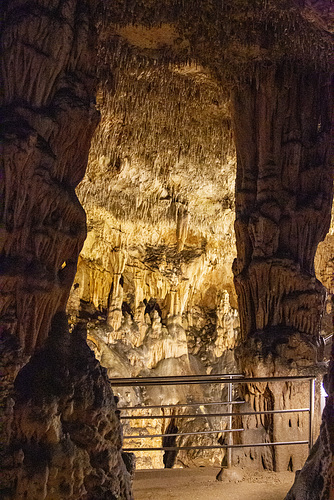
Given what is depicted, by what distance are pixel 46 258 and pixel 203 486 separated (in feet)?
8.85

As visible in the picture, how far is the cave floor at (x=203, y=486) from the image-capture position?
429cm

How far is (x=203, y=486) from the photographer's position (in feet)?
14.8

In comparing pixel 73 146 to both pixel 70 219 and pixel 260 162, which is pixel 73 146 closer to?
pixel 70 219

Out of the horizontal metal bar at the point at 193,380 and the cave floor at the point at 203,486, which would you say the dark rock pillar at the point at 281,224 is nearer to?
the cave floor at the point at 203,486

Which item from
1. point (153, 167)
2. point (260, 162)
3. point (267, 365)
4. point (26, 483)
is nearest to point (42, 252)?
point (26, 483)

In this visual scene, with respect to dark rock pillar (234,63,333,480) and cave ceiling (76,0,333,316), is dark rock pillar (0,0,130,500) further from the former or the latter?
dark rock pillar (234,63,333,480)

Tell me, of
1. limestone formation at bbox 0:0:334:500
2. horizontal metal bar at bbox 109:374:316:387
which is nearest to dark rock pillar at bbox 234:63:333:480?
limestone formation at bbox 0:0:334:500

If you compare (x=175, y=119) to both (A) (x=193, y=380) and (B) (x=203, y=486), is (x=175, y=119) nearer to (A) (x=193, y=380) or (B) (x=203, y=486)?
(A) (x=193, y=380)

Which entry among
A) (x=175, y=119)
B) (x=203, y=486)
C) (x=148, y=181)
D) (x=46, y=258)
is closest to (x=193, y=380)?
(x=203, y=486)

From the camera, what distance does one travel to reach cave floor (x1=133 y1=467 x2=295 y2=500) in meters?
4.29

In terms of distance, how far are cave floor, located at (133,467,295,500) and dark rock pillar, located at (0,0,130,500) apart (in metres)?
0.91

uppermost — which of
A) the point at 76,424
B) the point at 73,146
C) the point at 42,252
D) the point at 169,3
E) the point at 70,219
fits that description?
the point at 169,3

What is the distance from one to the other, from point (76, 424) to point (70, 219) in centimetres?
170

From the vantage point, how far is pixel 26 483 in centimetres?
315
